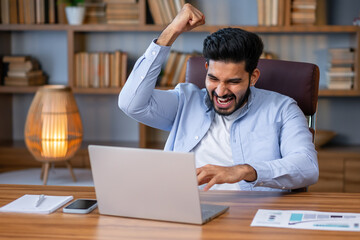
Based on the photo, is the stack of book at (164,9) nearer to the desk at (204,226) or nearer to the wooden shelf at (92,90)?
the wooden shelf at (92,90)

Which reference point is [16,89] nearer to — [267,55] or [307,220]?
[267,55]

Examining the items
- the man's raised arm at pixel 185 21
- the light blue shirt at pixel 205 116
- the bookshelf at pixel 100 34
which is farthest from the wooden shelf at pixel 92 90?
the man's raised arm at pixel 185 21

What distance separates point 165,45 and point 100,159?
80cm

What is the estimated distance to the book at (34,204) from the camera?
1463 millimetres

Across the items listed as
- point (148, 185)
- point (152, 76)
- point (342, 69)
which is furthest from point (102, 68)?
point (148, 185)

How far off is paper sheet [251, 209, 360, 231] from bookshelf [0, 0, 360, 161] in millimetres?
2257

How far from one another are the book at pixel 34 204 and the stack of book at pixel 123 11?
2253 mm

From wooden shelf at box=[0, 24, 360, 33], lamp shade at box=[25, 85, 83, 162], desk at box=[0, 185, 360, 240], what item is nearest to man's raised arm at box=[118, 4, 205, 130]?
desk at box=[0, 185, 360, 240]

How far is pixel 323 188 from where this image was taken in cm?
352

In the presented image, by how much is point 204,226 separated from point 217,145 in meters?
0.79

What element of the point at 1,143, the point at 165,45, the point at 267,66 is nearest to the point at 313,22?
the point at 267,66

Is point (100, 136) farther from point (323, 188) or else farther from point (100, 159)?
point (100, 159)

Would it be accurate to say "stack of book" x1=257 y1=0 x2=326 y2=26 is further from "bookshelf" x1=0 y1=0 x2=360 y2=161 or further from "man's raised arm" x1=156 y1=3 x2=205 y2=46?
"man's raised arm" x1=156 y1=3 x2=205 y2=46

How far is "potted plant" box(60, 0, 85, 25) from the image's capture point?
369 centimetres
